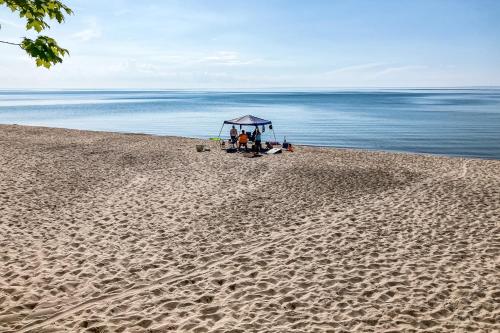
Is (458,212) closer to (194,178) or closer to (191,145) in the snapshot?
(194,178)

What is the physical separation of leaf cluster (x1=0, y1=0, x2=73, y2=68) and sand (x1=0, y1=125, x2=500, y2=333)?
4.63 meters

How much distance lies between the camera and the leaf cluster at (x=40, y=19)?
4789 millimetres

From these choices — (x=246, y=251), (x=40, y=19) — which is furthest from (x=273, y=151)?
(x=40, y=19)

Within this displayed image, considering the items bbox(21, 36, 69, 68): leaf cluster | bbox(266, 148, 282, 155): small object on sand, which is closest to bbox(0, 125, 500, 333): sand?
bbox(21, 36, 69, 68): leaf cluster

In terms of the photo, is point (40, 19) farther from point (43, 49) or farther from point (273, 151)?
point (273, 151)

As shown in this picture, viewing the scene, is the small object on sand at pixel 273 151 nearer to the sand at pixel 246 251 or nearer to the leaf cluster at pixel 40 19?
the sand at pixel 246 251

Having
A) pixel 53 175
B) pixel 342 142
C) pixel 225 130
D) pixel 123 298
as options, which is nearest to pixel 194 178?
pixel 53 175

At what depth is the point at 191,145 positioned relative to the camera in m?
31.1

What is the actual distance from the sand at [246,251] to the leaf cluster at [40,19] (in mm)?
4632

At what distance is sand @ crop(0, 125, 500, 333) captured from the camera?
24.1 ft

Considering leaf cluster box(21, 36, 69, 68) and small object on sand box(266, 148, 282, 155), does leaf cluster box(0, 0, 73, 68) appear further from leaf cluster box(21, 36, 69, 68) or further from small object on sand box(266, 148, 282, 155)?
small object on sand box(266, 148, 282, 155)

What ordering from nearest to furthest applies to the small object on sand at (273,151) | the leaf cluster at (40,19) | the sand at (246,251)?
the leaf cluster at (40,19)
the sand at (246,251)
the small object on sand at (273,151)

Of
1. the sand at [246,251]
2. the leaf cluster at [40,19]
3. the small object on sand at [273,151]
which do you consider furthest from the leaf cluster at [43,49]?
the small object on sand at [273,151]

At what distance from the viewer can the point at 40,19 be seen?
16.8ft
